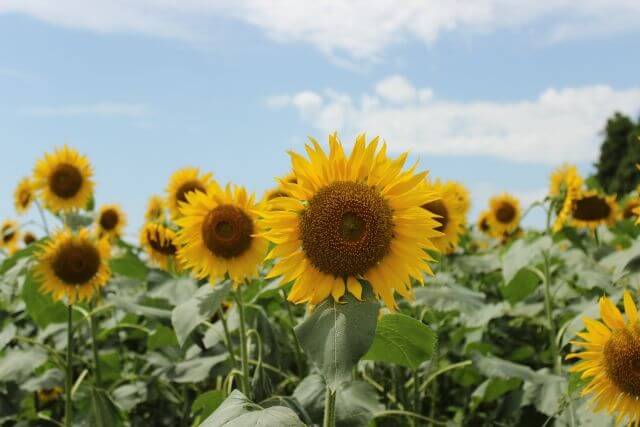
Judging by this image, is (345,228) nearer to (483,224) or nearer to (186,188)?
(186,188)

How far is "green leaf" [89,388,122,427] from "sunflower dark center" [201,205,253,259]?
82 centimetres

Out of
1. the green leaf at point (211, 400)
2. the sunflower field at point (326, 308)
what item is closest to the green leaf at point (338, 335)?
the sunflower field at point (326, 308)

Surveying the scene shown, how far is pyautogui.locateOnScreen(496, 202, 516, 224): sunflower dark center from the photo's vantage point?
721 cm

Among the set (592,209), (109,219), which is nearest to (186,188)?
(109,219)

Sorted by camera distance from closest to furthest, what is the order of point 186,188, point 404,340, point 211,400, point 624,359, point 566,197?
1. point 404,340
2. point 624,359
3. point 211,400
4. point 566,197
5. point 186,188

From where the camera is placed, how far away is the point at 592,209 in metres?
5.38

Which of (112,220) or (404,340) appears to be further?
(112,220)

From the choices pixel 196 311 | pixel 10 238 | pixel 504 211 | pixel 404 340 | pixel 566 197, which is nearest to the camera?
pixel 404 340

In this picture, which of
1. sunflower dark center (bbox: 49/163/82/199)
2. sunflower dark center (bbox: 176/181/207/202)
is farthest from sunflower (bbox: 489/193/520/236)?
sunflower dark center (bbox: 49/163/82/199)

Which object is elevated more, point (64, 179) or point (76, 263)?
point (64, 179)

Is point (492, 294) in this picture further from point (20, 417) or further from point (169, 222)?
point (20, 417)

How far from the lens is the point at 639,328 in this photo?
2.62m

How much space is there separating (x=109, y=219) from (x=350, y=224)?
5.42 meters

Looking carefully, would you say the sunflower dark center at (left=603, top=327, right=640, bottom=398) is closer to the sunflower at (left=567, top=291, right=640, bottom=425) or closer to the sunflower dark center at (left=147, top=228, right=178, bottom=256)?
the sunflower at (left=567, top=291, right=640, bottom=425)
